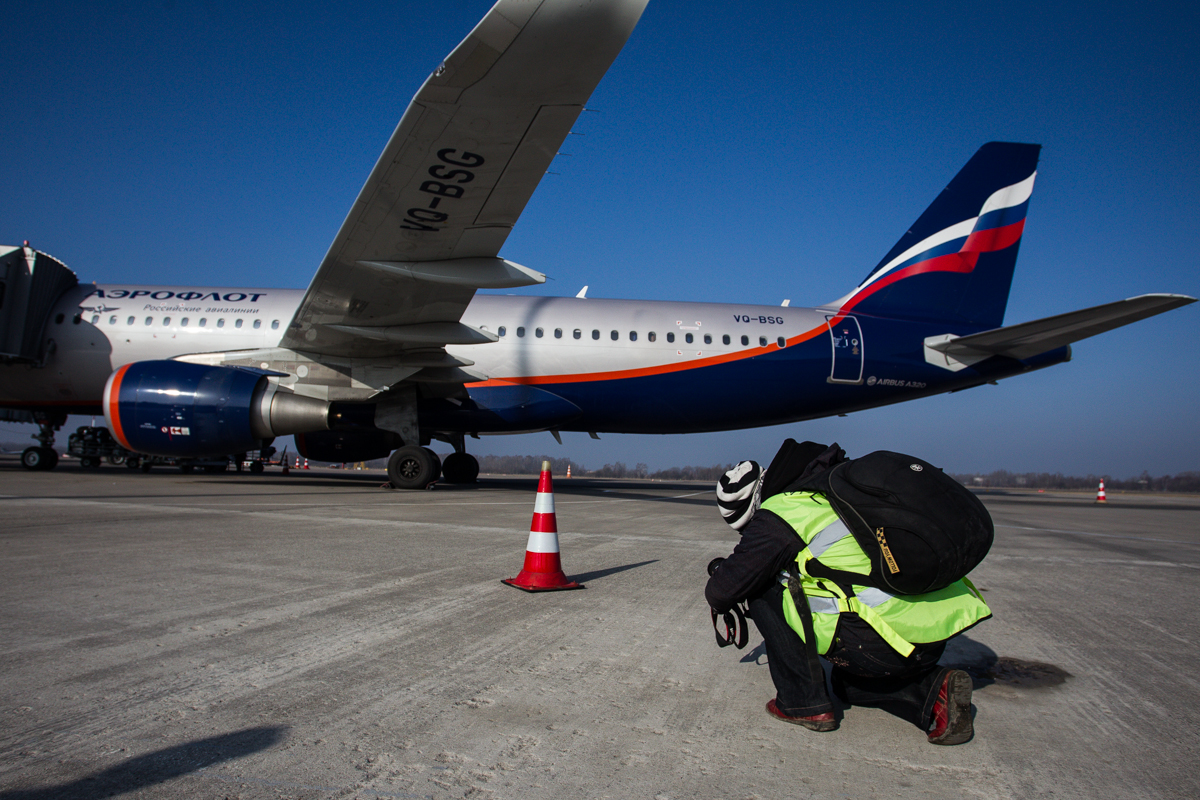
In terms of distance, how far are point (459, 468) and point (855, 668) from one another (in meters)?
13.0

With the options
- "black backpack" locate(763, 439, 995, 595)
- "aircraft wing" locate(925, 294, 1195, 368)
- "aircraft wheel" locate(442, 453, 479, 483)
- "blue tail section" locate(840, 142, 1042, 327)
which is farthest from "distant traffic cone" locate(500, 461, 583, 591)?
"blue tail section" locate(840, 142, 1042, 327)

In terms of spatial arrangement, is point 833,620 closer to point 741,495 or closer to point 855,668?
point 855,668

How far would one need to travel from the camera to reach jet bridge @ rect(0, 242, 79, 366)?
12344 millimetres

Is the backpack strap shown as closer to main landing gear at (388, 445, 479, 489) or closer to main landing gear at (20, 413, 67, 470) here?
main landing gear at (388, 445, 479, 489)

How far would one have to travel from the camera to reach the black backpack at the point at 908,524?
1.88 metres

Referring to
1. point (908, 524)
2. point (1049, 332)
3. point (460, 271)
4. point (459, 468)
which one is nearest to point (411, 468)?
point (459, 468)

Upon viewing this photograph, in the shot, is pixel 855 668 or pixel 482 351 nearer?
pixel 855 668

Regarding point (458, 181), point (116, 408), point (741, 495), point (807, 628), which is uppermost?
point (458, 181)

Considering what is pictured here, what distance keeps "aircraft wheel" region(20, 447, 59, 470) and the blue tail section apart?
17.6 meters

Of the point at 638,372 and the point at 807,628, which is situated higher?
the point at 638,372

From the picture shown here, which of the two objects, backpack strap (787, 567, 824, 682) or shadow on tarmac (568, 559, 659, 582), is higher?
backpack strap (787, 567, 824, 682)

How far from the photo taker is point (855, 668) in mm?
2104

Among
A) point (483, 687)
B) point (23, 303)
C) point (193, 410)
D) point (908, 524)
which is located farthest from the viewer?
point (23, 303)

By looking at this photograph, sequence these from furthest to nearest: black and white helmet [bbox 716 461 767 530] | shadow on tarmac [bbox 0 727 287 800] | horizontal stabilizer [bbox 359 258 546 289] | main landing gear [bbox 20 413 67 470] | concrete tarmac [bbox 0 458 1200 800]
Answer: main landing gear [bbox 20 413 67 470]
horizontal stabilizer [bbox 359 258 546 289]
black and white helmet [bbox 716 461 767 530]
concrete tarmac [bbox 0 458 1200 800]
shadow on tarmac [bbox 0 727 287 800]
